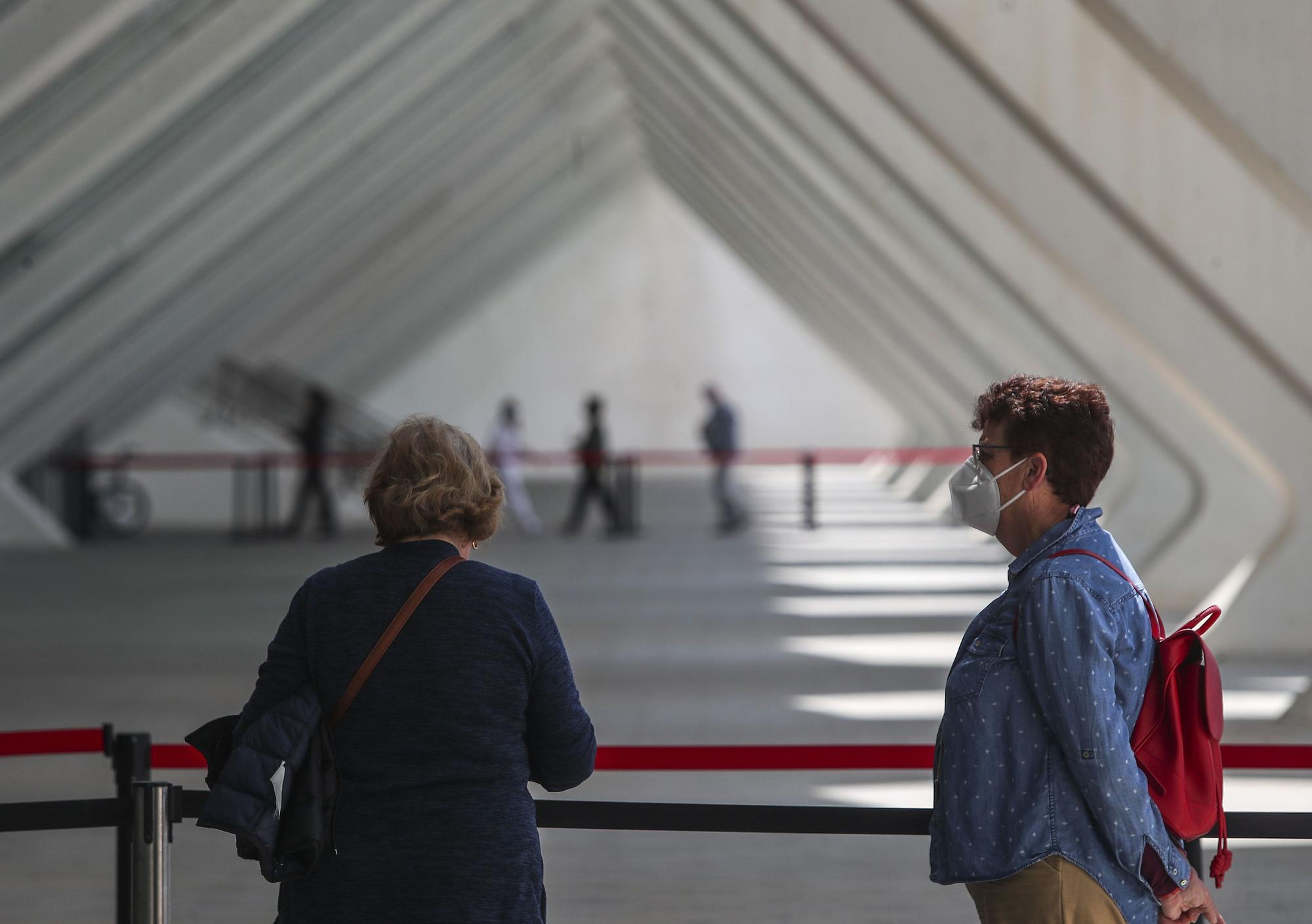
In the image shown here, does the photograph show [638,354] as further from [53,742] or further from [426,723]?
[426,723]

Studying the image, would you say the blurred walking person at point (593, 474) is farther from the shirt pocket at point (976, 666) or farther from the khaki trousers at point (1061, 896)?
the khaki trousers at point (1061, 896)

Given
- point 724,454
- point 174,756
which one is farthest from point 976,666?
point 724,454

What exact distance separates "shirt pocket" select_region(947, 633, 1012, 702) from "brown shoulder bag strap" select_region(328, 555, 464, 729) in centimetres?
84

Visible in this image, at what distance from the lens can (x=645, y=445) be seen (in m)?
39.8

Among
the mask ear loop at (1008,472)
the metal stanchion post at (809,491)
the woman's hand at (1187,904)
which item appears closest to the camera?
the woman's hand at (1187,904)

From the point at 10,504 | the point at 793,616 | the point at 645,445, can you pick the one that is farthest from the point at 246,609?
the point at 645,445

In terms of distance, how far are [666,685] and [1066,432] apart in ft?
20.0

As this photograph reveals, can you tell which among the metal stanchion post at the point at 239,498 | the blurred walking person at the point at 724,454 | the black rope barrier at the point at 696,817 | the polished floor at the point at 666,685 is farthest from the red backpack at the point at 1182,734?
the metal stanchion post at the point at 239,498

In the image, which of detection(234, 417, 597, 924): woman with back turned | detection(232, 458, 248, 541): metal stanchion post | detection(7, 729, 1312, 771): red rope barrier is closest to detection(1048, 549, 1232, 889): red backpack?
detection(234, 417, 597, 924): woman with back turned

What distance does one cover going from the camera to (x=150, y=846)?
134 inches

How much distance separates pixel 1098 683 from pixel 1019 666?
15 cm

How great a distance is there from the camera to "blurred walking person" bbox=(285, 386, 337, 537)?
18453 mm

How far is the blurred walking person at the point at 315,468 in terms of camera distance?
18.5 meters

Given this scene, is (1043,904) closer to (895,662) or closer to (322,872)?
(322,872)
